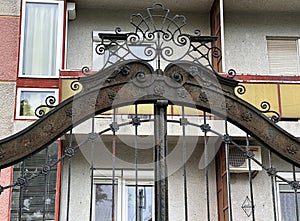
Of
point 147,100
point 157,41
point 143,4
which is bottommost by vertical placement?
point 147,100

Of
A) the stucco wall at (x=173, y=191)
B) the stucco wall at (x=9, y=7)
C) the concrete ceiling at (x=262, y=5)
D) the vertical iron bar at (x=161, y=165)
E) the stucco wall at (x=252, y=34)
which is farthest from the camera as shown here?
the concrete ceiling at (x=262, y=5)

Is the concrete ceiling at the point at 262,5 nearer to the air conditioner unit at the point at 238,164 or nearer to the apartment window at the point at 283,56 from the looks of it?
the apartment window at the point at 283,56

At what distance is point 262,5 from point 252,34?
0.58 m

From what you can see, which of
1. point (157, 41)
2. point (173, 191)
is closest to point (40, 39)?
point (173, 191)

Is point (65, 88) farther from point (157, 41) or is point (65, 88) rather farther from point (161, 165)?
point (161, 165)

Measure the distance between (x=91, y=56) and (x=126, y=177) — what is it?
2356mm

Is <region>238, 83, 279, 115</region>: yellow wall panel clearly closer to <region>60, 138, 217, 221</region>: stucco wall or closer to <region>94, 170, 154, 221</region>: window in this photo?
<region>60, 138, 217, 221</region>: stucco wall

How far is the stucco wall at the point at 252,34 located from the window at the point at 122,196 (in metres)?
2.67

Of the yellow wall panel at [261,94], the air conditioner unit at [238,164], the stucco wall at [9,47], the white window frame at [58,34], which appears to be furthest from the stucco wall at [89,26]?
the air conditioner unit at [238,164]

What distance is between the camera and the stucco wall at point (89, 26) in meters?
10.9

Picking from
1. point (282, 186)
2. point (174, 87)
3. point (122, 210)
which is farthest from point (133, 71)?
point (282, 186)

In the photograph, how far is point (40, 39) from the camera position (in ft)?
33.8

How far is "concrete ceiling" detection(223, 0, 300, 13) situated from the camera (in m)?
11.2

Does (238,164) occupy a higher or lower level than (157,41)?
lower
